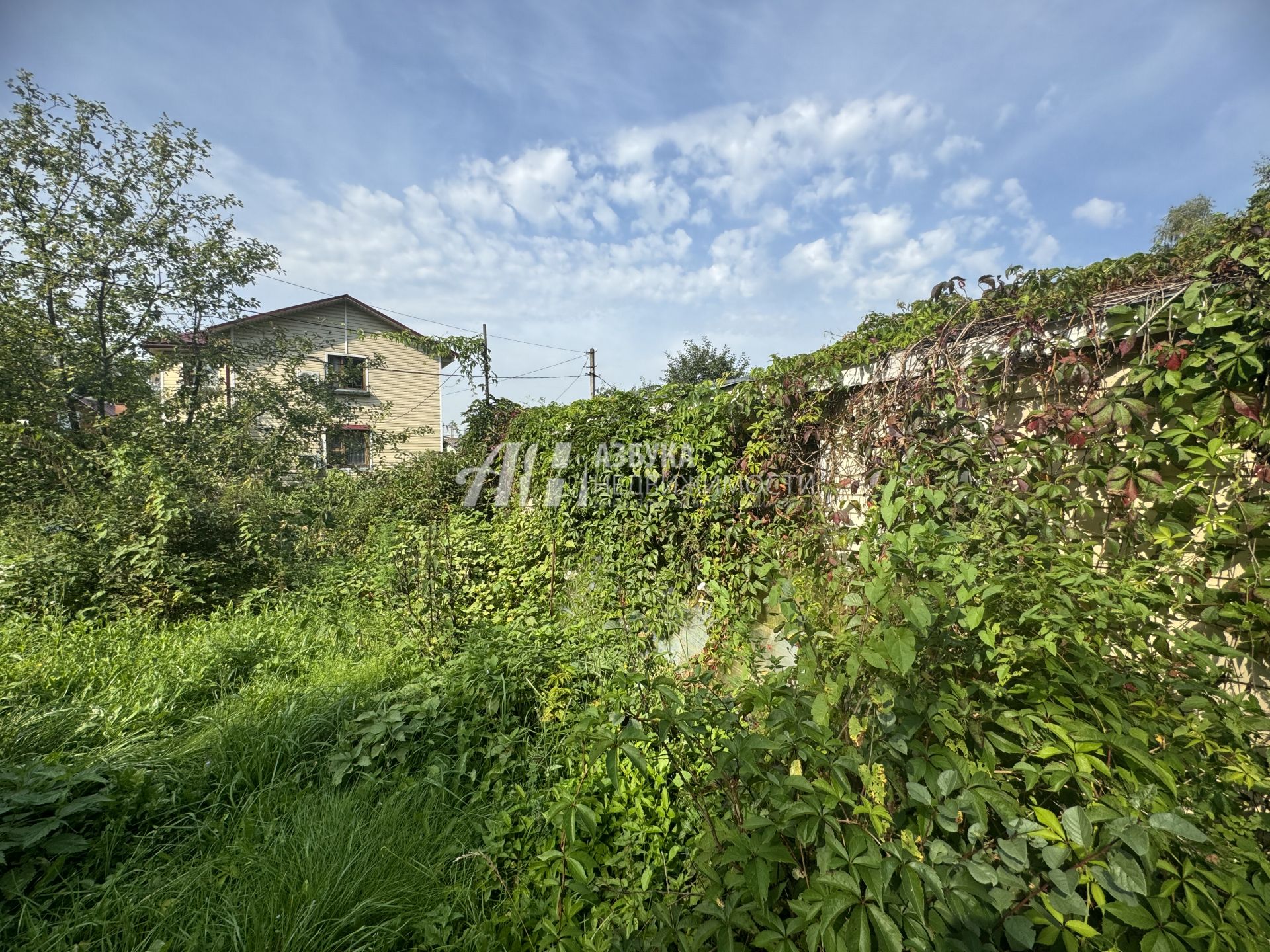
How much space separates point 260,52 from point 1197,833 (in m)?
6.64

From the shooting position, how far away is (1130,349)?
1.83m

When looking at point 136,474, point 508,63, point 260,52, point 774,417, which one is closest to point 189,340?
point 136,474

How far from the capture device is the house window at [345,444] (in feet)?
26.8

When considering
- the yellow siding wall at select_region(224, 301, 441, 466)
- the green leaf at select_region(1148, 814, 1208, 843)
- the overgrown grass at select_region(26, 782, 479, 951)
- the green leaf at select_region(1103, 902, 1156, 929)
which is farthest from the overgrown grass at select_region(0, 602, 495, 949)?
the yellow siding wall at select_region(224, 301, 441, 466)

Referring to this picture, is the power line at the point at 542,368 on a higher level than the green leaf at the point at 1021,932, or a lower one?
higher

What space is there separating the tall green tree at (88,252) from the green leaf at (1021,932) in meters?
7.98

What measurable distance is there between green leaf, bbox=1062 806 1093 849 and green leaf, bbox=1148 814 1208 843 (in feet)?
0.28

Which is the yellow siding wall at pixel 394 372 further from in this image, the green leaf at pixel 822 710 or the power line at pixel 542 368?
the green leaf at pixel 822 710

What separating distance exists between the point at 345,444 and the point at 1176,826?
9.88m

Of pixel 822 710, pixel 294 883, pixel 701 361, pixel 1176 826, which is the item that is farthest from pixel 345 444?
pixel 701 361

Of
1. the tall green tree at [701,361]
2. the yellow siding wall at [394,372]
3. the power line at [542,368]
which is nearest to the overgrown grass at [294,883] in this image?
the yellow siding wall at [394,372]

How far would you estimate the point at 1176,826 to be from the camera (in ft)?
2.37

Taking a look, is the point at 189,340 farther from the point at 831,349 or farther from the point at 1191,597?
the point at 1191,597

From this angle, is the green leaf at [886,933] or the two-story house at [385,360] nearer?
the green leaf at [886,933]
